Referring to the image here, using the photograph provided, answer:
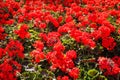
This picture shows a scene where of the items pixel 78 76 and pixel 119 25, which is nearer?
pixel 78 76

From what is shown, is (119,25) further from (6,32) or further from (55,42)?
(6,32)

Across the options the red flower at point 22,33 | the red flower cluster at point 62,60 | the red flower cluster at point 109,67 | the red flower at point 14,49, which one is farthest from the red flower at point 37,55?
the red flower cluster at point 109,67

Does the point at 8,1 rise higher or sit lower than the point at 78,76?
higher

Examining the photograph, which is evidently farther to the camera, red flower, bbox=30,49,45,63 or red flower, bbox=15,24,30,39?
red flower, bbox=15,24,30,39

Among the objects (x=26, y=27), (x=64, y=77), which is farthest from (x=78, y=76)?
(x=26, y=27)

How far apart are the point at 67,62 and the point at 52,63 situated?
38cm

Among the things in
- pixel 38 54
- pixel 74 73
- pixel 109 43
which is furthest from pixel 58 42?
pixel 109 43

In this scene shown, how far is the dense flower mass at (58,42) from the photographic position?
7539 millimetres

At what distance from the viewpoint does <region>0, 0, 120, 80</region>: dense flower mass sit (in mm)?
7539

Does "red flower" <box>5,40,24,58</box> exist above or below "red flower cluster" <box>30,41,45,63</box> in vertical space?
above

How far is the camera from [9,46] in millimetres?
7816

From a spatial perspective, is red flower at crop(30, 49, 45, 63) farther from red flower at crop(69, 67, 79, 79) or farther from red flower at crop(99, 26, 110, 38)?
red flower at crop(99, 26, 110, 38)

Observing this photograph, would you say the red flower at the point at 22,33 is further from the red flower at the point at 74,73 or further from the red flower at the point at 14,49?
the red flower at the point at 74,73

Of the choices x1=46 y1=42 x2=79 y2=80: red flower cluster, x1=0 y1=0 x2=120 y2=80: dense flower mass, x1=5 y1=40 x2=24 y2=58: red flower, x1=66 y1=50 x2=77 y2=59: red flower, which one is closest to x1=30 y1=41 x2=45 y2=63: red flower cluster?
x1=0 y1=0 x2=120 y2=80: dense flower mass
